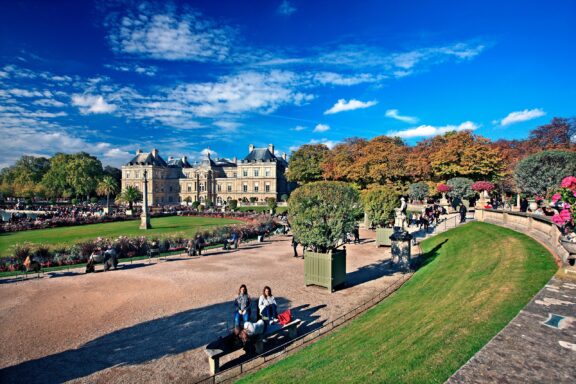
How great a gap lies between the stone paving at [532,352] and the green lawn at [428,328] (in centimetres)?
61

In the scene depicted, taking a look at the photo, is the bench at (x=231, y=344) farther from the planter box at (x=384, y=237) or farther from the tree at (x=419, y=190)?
the tree at (x=419, y=190)

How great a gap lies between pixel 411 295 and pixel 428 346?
496 cm

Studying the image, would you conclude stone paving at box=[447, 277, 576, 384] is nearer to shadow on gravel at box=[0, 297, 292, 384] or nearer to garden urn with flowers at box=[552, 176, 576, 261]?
garden urn with flowers at box=[552, 176, 576, 261]

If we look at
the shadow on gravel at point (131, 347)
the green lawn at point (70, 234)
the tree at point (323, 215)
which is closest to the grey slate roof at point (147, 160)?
the green lawn at point (70, 234)

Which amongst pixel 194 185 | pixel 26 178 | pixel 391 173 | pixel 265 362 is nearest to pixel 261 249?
pixel 265 362

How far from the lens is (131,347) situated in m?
8.02

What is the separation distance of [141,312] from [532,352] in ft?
32.3

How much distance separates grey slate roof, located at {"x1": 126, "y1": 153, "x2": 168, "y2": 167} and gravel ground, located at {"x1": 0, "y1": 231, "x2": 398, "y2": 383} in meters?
80.7

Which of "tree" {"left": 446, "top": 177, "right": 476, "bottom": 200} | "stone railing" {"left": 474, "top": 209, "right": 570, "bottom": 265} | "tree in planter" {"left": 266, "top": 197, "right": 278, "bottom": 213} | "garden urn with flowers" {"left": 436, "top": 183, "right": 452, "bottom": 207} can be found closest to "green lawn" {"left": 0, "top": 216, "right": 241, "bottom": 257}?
"tree in planter" {"left": 266, "top": 197, "right": 278, "bottom": 213}

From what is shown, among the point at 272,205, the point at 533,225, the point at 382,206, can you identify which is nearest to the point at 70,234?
the point at 382,206

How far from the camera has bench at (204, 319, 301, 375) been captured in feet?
22.3

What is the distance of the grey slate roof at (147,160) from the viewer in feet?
299

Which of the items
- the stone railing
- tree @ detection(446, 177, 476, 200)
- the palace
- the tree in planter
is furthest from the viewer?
the palace

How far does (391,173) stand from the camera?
45.4m
